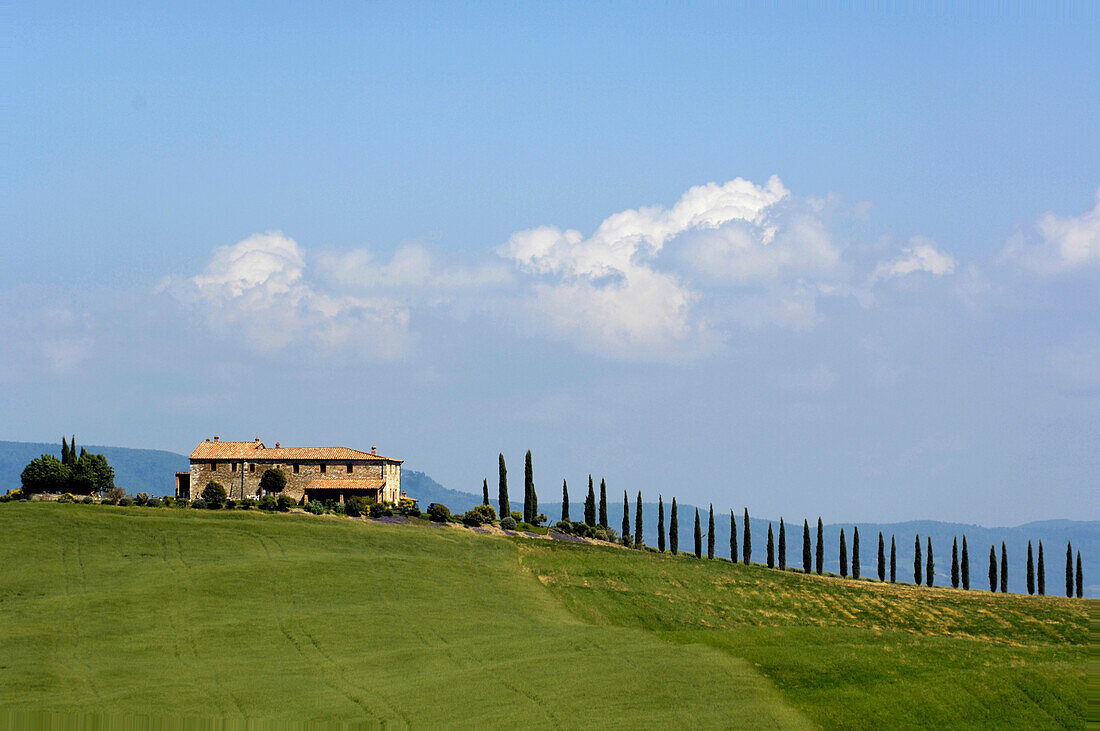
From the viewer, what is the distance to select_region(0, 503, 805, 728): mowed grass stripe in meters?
46.1

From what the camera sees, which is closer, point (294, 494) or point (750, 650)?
point (750, 650)

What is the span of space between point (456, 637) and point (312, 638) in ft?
27.0

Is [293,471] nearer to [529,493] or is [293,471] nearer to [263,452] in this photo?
[263,452]

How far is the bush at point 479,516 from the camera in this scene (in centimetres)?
10156

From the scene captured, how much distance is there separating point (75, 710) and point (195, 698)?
4.94m

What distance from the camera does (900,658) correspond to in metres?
55.5

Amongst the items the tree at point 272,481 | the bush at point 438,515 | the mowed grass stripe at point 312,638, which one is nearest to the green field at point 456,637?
the mowed grass stripe at point 312,638

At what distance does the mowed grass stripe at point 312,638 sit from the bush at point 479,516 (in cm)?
1464

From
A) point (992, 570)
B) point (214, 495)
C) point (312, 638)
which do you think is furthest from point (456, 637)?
point (992, 570)

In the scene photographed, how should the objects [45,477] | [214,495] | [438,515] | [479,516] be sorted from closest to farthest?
[214,495] → [45,477] → [438,515] → [479,516]

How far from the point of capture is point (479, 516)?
10312 cm

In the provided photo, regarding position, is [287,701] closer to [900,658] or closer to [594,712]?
[594,712]

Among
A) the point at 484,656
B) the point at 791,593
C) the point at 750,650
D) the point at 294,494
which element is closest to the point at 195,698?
the point at 484,656

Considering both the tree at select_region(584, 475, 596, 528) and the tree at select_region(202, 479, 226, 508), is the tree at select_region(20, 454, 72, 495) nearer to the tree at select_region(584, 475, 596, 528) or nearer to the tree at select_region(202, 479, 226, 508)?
the tree at select_region(202, 479, 226, 508)
